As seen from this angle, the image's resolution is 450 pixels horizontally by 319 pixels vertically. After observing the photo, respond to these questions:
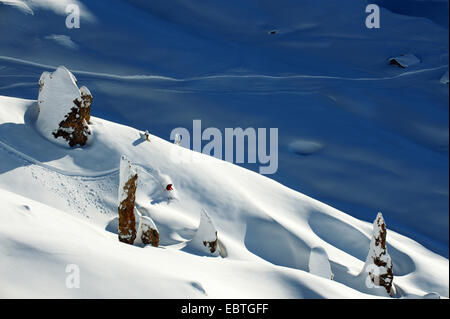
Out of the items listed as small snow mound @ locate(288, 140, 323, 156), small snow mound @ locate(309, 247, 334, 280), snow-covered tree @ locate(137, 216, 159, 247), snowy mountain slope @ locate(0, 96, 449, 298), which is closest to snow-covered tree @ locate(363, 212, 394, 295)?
snowy mountain slope @ locate(0, 96, 449, 298)

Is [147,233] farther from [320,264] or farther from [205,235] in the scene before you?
[320,264]

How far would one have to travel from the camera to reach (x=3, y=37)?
36.2 meters

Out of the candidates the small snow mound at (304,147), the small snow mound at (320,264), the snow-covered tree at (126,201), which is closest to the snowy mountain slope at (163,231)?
the small snow mound at (320,264)

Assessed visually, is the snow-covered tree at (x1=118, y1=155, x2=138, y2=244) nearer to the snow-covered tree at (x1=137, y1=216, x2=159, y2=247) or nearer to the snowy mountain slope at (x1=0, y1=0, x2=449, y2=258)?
the snow-covered tree at (x1=137, y1=216, x2=159, y2=247)

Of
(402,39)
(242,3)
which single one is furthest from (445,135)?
(242,3)

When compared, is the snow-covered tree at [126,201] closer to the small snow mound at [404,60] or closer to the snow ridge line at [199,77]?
the snow ridge line at [199,77]

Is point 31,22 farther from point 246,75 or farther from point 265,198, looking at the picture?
point 265,198

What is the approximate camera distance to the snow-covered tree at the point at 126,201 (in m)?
14.5

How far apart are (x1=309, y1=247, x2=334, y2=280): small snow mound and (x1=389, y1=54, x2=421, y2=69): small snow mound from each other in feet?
86.3

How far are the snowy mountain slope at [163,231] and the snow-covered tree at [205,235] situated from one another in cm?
37

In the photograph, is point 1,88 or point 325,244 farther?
point 1,88

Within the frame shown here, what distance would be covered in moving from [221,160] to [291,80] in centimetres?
1648

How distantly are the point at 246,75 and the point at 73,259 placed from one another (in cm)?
3192
